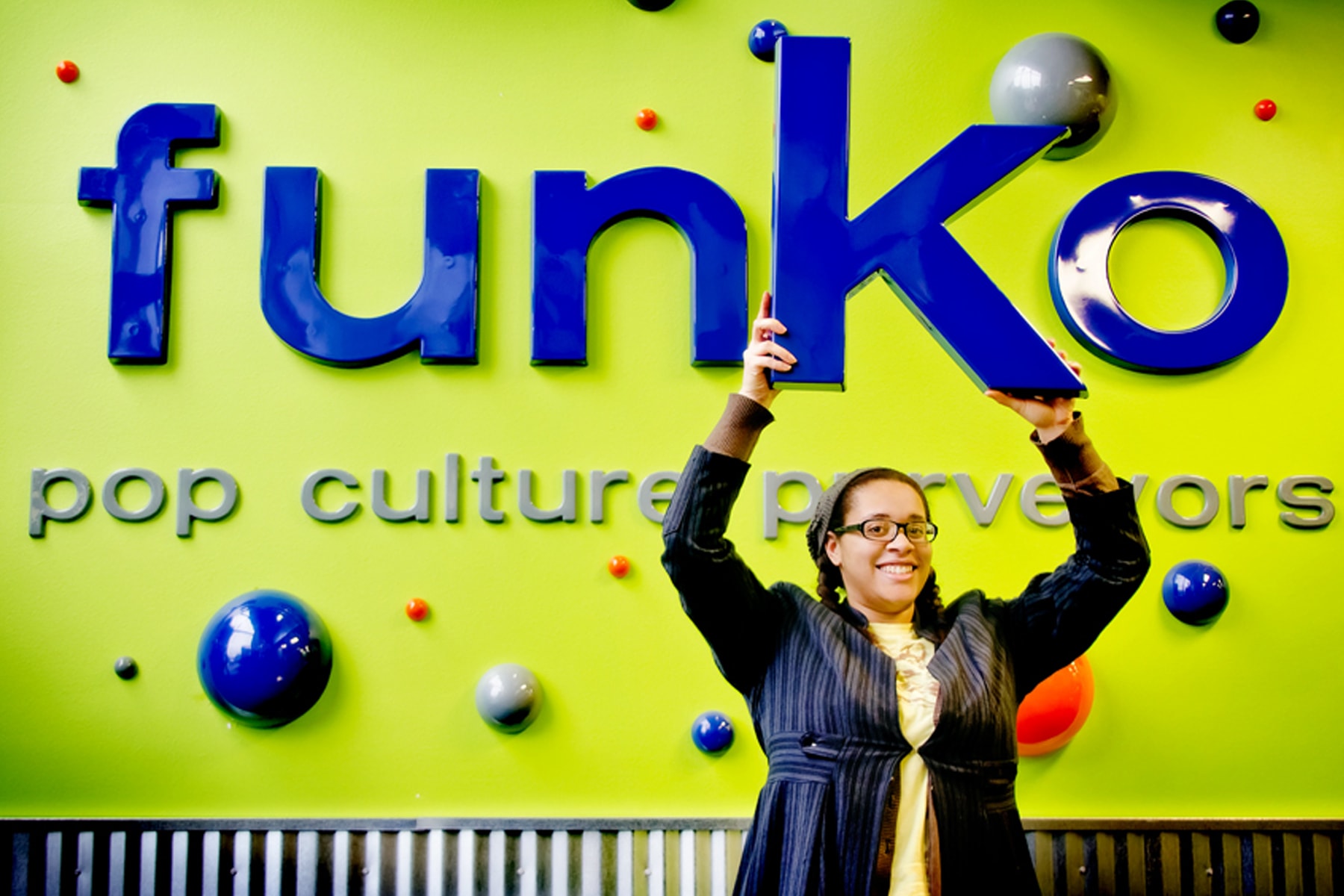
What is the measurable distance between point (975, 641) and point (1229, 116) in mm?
2026

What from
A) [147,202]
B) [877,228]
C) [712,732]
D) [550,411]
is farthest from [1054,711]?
[147,202]

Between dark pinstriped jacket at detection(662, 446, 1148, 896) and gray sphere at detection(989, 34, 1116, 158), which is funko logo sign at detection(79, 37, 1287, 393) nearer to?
gray sphere at detection(989, 34, 1116, 158)

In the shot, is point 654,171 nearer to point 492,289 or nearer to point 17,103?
point 492,289

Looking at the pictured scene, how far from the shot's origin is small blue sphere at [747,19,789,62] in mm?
2936

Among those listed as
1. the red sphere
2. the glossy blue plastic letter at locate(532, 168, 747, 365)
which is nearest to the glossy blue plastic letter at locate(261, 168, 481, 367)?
the glossy blue plastic letter at locate(532, 168, 747, 365)

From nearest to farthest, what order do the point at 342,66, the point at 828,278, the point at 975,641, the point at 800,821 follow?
the point at 800,821 → the point at 975,641 → the point at 828,278 → the point at 342,66

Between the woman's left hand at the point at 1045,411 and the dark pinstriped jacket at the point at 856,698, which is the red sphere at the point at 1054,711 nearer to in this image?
the dark pinstriped jacket at the point at 856,698

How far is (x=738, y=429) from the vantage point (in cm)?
175

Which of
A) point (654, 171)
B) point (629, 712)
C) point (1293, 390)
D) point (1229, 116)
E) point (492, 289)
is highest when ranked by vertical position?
point (1229, 116)

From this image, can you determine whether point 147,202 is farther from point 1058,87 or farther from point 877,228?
point 1058,87

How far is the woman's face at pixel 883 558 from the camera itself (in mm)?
1823

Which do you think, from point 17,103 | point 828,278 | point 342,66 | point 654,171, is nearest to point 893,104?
point 654,171

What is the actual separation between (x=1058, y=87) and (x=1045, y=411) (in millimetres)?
1298

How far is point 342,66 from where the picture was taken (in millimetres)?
2965
